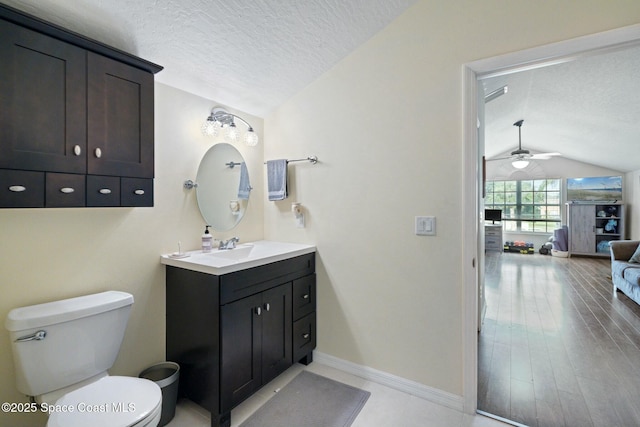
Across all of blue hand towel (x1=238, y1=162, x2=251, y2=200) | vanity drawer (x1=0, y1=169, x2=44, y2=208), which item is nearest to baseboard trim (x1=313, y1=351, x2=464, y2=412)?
blue hand towel (x1=238, y1=162, x2=251, y2=200)

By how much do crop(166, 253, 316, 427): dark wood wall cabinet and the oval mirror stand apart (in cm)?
55

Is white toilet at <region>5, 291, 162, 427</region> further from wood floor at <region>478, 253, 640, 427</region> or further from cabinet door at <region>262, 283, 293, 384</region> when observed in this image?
wood floor at <region>478, 253, 640, 427</region>

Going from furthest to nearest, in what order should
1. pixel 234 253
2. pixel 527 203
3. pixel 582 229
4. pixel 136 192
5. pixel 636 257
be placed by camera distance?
pixel 527 203
pixel 582 229
pixel 636 257
pixel 234 253
pixel 136 192

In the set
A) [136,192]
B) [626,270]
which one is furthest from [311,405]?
[626,270]

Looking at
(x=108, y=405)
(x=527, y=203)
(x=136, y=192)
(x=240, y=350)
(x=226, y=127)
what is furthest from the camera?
(x=527, y=203)

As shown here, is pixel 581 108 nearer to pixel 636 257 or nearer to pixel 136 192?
pixel 636 257

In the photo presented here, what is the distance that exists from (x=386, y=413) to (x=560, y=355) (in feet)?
5.78

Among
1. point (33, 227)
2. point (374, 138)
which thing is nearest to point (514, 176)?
point (374, 138)

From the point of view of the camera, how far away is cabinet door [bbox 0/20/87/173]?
116 cm

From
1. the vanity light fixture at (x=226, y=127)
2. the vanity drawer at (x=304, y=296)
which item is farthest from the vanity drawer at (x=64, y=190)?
the vanity drawer at (x=304, y=296)

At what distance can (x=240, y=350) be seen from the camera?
5.59 feet

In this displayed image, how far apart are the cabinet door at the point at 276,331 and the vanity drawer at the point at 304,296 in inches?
2.8

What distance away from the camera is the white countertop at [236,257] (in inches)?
64.9

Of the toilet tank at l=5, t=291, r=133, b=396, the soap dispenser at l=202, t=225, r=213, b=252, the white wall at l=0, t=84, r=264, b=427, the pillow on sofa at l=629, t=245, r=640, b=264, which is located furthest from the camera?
the pillow on sofa at l=629, t=245, r=640, b=264
